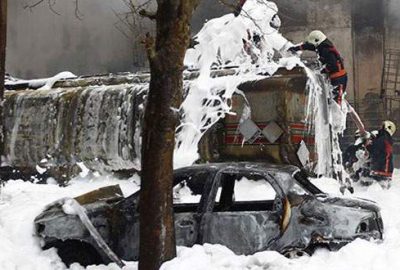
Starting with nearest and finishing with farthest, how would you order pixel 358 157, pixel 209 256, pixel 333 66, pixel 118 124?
pixel 209 256, pixel 333 66, pixel 118 124, pixel 358 157

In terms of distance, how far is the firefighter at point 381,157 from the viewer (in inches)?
495

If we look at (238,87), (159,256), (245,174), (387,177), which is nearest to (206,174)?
(245,174)

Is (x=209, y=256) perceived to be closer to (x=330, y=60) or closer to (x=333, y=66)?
(x=333, y=66)

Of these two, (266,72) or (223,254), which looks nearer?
(223,254)

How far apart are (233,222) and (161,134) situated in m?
1.29

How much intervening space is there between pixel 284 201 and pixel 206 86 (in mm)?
5455

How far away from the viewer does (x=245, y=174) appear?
20.3ft

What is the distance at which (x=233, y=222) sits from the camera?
594 centimetres

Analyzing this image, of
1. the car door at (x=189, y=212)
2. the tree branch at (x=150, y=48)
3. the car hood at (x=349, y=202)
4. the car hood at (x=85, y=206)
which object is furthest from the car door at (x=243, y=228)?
the tree branch at (x=150, y=48)

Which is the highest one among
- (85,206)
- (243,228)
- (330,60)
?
(330,60)

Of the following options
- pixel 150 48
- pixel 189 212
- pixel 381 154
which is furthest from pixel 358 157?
pixel 150 48

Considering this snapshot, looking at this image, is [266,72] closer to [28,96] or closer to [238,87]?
[238,87]

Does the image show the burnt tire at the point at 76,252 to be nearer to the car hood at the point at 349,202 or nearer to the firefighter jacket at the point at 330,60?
the car hood at the point at 349,202

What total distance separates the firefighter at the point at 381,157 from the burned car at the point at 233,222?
6659 mm
